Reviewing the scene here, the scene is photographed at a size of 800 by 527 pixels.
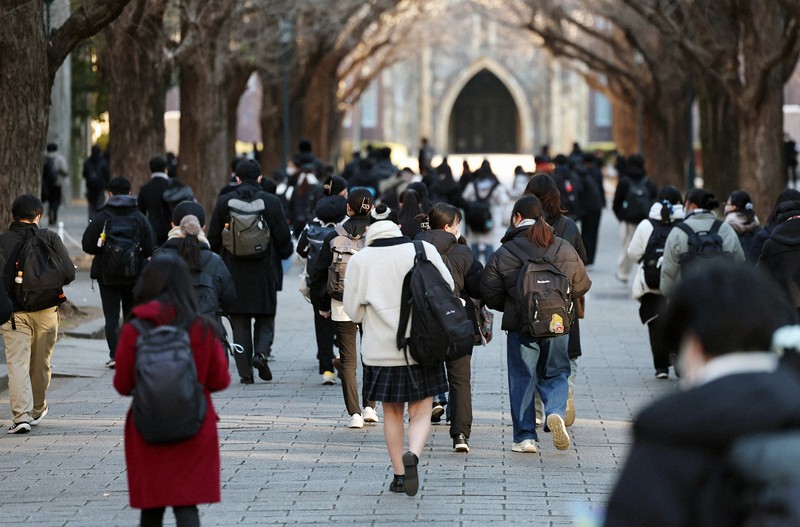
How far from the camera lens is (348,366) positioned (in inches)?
384

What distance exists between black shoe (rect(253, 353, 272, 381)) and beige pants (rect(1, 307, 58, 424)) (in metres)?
2.00

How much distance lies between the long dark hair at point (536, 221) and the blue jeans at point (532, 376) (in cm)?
55

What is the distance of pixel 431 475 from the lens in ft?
26.4

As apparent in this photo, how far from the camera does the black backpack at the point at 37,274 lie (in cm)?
941

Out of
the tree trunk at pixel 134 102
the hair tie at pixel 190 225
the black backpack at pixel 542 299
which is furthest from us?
the tree trunk at pixel 134 102

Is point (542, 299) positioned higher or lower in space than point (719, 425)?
lower

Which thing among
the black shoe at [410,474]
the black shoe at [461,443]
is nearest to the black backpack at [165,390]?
the black shoe at [410,474]

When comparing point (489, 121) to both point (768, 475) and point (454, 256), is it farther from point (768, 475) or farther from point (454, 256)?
point (768, 475)

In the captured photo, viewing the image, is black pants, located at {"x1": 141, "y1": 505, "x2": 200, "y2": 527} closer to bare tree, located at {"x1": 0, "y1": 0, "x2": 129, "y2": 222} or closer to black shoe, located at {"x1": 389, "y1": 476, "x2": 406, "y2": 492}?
black shoe, located at {"x1": 389, "y1": 476, "x2": 406, "y2": 492}

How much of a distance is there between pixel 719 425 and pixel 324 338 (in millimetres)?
8312

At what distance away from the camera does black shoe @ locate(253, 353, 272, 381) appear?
11367 millimetres

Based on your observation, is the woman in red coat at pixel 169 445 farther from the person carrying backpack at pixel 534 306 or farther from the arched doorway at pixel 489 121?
the arched doorway at pixel 489 121

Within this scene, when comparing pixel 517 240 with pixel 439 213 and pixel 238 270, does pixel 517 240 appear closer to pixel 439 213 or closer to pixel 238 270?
pixel 439 213

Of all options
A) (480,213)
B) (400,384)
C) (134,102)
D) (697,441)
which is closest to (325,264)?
(400,384)
